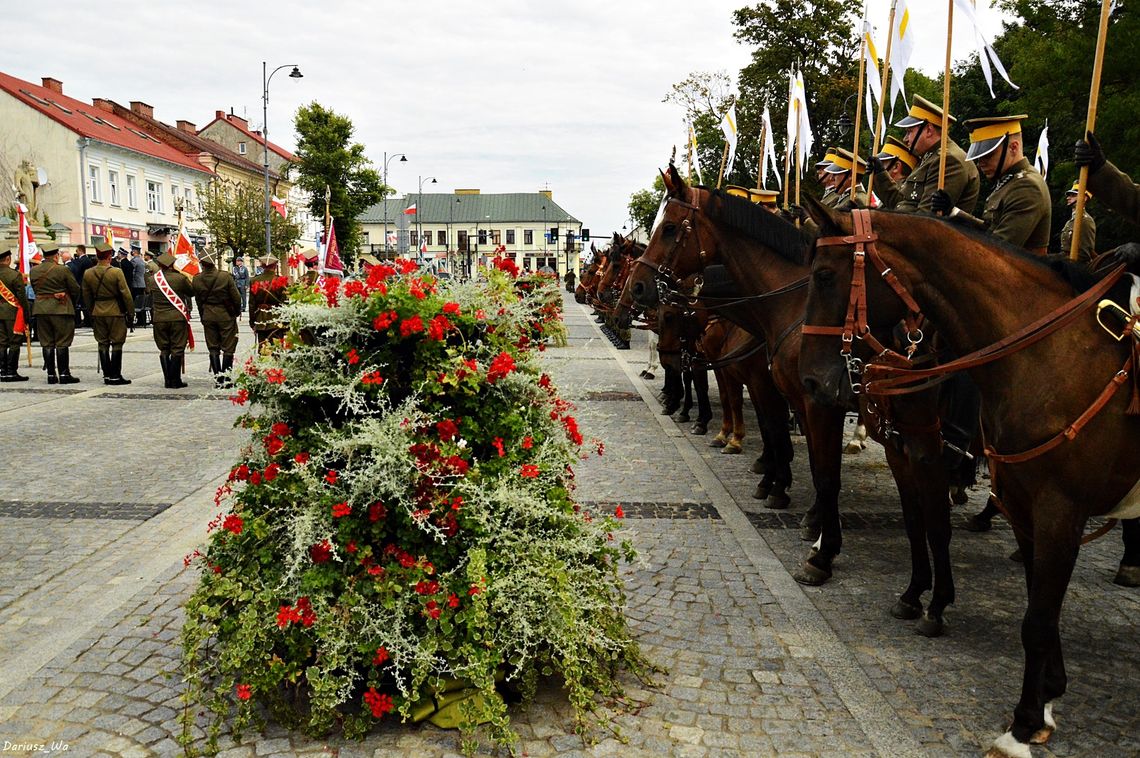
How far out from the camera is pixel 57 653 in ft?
15.1

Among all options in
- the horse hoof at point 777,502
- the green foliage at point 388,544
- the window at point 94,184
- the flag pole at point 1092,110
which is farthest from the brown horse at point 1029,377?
the window at point 94,184

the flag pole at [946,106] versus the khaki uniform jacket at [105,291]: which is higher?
the flag pole at [946,106]

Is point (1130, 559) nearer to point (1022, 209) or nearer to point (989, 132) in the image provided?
point (1022, 209)

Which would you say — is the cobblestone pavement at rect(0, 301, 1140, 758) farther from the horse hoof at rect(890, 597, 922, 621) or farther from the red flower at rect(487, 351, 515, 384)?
the red flower at rect(487, 351, 515, 384)

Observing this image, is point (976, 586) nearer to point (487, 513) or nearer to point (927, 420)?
point (927, 420)

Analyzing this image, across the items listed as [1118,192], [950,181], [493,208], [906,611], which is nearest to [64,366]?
[950,181]

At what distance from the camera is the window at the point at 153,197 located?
5253 centimetres

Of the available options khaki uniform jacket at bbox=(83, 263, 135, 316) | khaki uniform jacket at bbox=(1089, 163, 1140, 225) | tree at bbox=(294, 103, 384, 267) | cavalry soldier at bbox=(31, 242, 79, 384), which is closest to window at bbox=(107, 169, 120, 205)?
tree at bbox=(294, 103, 384, 267)

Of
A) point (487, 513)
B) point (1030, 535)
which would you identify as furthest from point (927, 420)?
point (487, 513)

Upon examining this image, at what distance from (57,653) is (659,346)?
7.22m

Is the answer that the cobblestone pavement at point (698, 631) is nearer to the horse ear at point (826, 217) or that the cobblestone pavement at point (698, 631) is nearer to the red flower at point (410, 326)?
the red flower at point (410, 326)

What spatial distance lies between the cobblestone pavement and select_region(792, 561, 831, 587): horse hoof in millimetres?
78

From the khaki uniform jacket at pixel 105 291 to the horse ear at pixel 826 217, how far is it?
544 inches

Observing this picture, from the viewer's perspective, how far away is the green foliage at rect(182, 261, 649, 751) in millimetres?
3674
